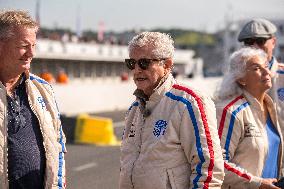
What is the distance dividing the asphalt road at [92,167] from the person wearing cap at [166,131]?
7159mm

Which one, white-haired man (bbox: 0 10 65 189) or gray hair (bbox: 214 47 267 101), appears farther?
gray hair (bbox: 214 47 267 101)

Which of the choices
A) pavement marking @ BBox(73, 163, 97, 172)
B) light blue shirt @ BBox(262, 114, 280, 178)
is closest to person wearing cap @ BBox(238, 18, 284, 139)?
light blue shirt @ BBox(262, 114, 280, 178)

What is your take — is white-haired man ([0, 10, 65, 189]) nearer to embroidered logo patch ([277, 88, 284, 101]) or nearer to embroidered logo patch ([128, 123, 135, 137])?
embroidered logo patch ([128, 123, 135, 137])

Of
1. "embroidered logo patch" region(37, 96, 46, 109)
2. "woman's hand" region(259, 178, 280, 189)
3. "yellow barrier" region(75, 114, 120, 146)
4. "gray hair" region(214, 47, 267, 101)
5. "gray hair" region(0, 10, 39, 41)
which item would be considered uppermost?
"gray hair" region(0, 10, 39, 41)

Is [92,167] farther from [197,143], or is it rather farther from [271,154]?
[197,143]

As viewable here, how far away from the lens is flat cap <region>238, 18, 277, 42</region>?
5980 millimetres

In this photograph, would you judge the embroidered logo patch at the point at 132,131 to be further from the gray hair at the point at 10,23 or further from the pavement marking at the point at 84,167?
the pavement marking at the point at 84,167

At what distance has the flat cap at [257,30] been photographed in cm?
598

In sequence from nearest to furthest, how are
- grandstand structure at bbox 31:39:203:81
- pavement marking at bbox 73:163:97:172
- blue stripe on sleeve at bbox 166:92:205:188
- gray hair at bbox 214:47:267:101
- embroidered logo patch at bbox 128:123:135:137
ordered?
1. blue stripe on sleeve at bbox 166:92:205:188
2. embroidered logo patch at bbox 128:123:135:137
3. gray hair at bbox 214:47:267:101
4. pavement marking at bbox 73:163:97:172
5. grandstand structure at bbox 31:39:203:81

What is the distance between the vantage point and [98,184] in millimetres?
11570

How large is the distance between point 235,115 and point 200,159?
88 centimetres

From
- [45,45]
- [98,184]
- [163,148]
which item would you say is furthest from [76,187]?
[45,45]

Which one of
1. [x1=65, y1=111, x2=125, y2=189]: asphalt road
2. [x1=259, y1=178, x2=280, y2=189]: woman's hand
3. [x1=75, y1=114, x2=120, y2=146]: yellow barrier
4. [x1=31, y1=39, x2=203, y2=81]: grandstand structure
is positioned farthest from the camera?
[x1=31, y1=39, x2=203, y2=81]: grandstand structure

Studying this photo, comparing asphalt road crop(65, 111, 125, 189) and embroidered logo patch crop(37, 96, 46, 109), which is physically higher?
embroidered logo patch crop(37, 96, 46, 109)
